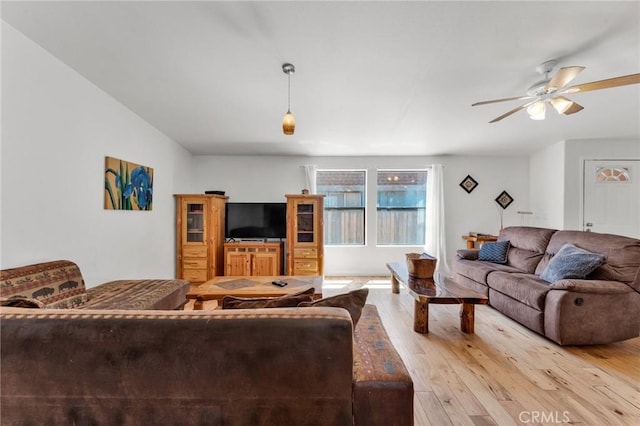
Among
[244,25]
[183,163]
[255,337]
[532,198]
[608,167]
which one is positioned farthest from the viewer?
[532,198]

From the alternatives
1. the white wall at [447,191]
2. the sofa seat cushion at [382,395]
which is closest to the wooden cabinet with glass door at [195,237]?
the white wall at [447,191]

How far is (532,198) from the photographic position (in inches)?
195

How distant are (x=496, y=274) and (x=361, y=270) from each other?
93.4 inches

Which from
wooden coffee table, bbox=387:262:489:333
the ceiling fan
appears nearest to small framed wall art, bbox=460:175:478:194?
the ceiling fan

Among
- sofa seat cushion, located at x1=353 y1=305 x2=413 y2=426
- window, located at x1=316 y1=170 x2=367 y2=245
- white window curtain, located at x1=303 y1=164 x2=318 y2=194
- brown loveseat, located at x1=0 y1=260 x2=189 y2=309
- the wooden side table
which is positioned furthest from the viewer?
window, located at x1=316 y1=170 x2=367 y2=245

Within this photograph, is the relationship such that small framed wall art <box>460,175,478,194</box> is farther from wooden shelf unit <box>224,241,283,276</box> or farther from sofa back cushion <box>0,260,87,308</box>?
sofa back cushion <box>0,260,87,308</box>

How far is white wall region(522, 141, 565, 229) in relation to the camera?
14.1ft

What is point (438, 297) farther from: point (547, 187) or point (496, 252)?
point (547, 187)

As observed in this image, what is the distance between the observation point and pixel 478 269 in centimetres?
339

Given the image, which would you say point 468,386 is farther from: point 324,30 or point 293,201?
point 293,201

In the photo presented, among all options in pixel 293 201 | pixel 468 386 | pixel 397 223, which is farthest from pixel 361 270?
pixel 468 386

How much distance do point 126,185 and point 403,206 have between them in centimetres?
437

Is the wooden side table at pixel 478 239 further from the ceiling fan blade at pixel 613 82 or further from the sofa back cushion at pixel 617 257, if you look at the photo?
the ceiling fan blade at pixel 613 82

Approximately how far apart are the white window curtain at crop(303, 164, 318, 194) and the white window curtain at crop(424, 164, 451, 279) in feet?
7.18
